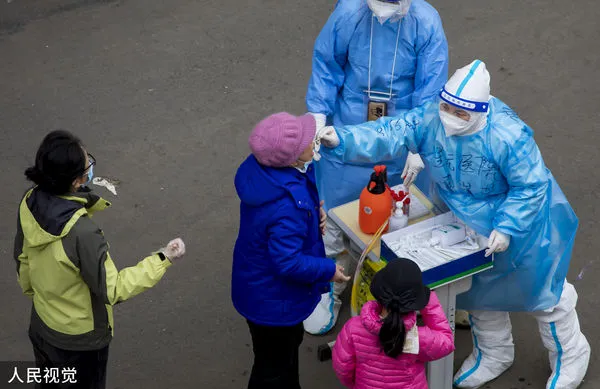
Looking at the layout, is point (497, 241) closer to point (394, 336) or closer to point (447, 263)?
point (447, 263)

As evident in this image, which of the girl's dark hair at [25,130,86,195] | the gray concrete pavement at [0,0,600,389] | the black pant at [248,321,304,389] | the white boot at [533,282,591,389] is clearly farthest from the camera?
the gray concrete pavement at [0,0,600,389]

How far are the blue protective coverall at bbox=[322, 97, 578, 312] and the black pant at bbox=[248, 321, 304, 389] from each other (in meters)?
0.81

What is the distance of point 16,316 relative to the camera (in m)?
5.00

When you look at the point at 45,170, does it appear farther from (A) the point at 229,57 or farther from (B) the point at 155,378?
(A) the point at 229,57

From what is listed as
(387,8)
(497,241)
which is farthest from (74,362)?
(387,8)

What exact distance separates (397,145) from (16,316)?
238cm

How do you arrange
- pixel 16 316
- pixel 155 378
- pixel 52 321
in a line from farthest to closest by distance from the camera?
1. pixel 16 316
2. pixel 155 378
3. pixel 52 321

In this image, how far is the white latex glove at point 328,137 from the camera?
395 centimetres

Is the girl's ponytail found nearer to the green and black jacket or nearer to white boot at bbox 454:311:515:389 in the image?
the green and black jacket

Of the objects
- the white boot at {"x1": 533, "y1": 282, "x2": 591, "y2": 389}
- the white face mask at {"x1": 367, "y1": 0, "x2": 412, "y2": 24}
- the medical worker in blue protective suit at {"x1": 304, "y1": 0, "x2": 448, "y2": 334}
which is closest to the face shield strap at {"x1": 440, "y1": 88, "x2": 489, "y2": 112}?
the medical worker in blue protective suit at {"x1": 304, "y1": 0, "x2": 448, "y2": 334}

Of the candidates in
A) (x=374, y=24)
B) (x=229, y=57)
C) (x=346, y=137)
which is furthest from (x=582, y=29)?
(x=346, y=137)

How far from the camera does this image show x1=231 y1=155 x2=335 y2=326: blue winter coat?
361 cm

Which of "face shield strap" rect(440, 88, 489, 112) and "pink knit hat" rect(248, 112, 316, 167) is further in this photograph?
"face shield strap" rect(440, 88, 489, 112)

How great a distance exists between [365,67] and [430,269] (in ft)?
4.00
